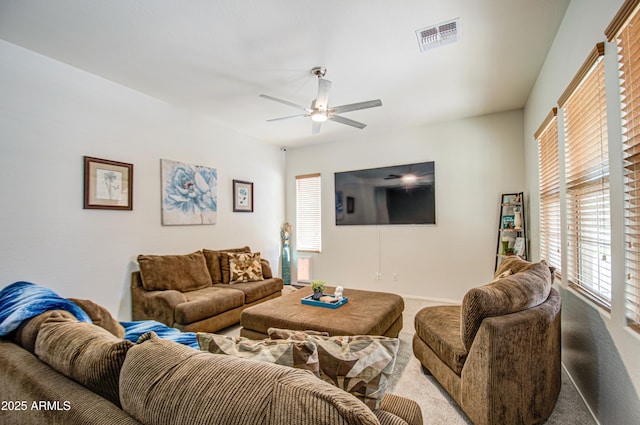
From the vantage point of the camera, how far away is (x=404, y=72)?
9.64 ft

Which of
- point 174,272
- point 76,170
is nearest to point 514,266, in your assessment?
point 174,272

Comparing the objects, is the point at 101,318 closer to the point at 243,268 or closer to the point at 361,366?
the point at 361,366

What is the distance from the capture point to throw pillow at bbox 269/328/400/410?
0.91 m

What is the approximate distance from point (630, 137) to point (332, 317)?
7.07 ft

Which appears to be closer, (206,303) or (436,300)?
(206,303)

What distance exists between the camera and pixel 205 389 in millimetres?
657

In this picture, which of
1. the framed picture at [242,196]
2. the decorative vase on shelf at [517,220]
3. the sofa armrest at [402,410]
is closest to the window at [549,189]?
the decorative vase on shelf at [517,220]

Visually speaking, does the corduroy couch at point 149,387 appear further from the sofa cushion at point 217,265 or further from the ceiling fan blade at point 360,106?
the sofa cushion at point 217,265

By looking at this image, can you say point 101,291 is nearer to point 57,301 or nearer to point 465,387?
point 57,301

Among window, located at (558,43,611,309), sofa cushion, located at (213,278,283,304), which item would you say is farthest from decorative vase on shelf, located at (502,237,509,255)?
sofa cushion, located at (213,278,283,304)

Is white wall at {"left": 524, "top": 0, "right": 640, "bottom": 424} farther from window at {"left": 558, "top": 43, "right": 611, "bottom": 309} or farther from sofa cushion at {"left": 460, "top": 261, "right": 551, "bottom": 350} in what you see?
sofa cushion at {"left": 460, "top": 261, "right": 551, "bottom": 350}

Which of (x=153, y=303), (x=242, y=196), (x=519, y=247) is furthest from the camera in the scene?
(x=242, y=196)

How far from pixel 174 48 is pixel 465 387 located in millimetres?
3372

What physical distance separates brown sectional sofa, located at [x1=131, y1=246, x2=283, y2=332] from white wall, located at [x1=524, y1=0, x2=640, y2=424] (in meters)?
3.11
